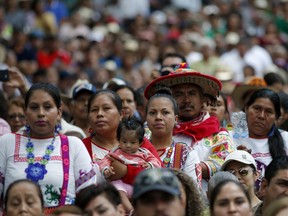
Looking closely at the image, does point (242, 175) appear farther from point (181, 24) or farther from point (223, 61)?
point (181, 24)

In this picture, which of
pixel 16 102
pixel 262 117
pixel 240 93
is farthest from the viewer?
pixel 240 93

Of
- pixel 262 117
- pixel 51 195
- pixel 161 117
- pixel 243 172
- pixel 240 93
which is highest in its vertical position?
pixel 240 93

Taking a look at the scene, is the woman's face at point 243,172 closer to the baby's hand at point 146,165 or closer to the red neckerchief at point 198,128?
the red neckerchief at point 198,128

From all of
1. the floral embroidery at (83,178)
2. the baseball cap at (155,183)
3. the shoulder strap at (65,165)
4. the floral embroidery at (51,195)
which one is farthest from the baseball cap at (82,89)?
the baseball cap at (155,183)

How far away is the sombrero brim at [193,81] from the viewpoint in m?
11.2

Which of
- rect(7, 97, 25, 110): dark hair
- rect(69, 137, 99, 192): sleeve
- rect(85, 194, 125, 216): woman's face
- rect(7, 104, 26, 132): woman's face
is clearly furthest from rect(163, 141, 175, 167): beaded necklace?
rect(7, 97, 25, 110): dark hair

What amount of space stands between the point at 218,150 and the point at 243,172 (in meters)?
0.67

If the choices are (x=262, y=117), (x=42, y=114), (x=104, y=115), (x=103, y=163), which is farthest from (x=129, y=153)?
(x=262, y=117)

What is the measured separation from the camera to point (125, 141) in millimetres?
9961

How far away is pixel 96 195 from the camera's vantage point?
845 cm

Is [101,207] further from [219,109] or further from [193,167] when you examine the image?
[219,109]

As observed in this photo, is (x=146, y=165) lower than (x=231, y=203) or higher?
higher

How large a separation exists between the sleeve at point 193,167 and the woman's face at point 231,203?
1.50 m

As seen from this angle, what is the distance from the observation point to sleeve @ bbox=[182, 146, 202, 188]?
10078mm
